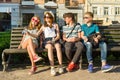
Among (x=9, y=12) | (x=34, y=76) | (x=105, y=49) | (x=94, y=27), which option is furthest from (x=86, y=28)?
(x=9, y=12)

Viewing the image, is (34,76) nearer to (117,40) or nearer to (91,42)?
(91,42)

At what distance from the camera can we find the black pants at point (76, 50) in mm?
7191

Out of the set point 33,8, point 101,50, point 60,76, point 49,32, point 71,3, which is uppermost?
point 71,3

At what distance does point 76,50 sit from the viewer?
7.27 m

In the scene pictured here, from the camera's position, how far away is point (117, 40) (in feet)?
26.9

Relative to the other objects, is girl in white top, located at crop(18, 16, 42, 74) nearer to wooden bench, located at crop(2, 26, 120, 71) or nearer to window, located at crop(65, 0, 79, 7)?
wooden bench, located at crop(2, 26, 120, 71)

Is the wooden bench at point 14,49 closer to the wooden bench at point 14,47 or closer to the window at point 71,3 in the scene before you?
the wooden bench at point 14,47

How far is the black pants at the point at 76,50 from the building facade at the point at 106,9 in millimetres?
43095

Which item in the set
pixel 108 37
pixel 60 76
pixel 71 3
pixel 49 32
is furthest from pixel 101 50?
pixel 71 3

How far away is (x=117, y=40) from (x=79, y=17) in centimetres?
3972

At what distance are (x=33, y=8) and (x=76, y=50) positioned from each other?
40977mm

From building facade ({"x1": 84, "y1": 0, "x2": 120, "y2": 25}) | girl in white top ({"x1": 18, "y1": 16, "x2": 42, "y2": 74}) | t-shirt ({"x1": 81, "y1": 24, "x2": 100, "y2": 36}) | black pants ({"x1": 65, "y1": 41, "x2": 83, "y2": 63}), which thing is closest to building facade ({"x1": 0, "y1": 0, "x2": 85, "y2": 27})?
building facade ({"x1": 84, "y1": 0, "x2": 120, "y2": 25})

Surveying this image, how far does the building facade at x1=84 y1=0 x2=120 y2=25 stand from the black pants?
43095 mm

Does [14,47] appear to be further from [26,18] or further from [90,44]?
[26,18]
